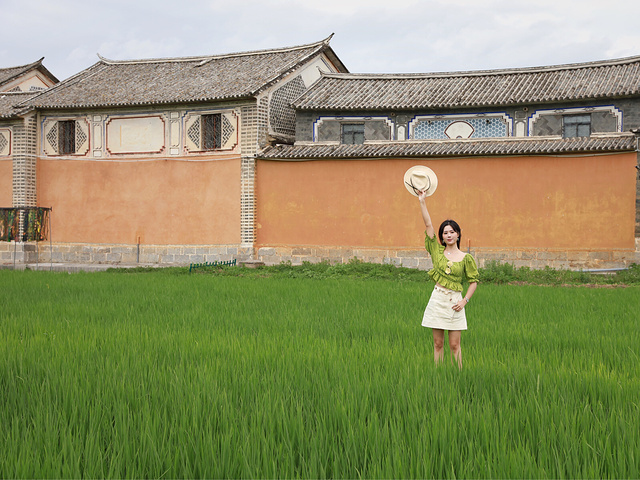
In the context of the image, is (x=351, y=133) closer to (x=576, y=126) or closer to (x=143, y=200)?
(x=576, y=126)

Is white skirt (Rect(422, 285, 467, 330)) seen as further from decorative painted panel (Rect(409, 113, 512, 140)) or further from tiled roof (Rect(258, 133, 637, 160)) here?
decorative painted panel (Rect(409, 113, 512, 140))

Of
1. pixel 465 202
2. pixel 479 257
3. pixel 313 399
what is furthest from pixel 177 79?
pixel 313 399

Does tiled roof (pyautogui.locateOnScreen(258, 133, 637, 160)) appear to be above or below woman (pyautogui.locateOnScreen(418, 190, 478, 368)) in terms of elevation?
above

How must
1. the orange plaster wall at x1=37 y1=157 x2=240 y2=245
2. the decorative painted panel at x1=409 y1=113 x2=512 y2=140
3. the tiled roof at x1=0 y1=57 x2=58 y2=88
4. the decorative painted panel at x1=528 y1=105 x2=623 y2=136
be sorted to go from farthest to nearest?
the tiled roof at x1=0 y1=57 x2=58 y2=88, the orange plaster wall at x1=37 y1=157 x2=240 y2=245, the decorative painted panel at x1=409 y1=113 x2=512 y2=140, the decorative painted panel at x1=528 y1=105 x2=623 y2=136

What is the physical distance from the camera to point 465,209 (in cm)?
1538

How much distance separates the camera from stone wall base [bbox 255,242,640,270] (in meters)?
14.2

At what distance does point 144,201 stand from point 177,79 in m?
3.86

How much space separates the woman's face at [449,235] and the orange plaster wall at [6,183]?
17.3m

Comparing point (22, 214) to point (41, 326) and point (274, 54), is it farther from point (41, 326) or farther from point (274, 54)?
point (41, 326)

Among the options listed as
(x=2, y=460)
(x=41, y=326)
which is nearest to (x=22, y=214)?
(x=41, y=326)

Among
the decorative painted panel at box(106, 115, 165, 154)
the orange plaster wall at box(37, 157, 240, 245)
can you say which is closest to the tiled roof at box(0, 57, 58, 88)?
the orange plaster wall at box(37, 157, 240, 245)

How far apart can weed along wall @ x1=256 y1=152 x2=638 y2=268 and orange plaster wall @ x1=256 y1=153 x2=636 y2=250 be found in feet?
0.07

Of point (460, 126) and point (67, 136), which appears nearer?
point (460, 126)

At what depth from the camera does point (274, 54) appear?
19578 millimetres
